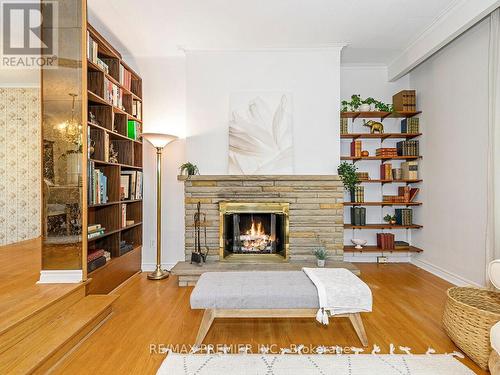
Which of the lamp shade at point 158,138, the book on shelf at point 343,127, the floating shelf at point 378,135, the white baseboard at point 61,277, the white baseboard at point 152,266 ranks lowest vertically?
the white baseboard at point 152,266

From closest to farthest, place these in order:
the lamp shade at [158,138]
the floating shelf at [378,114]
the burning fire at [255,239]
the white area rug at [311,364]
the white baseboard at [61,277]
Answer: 1. the white area rug at [311,364]
2. the white baseboard at [61,277]
3. the lamp shade at [158,138]
4. the burning fire at [255,239]
5. the floating shelf at [378,114]

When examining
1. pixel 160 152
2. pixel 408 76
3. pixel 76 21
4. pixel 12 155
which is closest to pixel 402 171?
pixel 408 76

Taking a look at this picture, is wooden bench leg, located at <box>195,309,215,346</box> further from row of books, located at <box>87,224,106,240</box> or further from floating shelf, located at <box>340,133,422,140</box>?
floating shelf, located at <box>340,133,422,140</box>

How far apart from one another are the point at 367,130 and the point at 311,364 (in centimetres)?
351

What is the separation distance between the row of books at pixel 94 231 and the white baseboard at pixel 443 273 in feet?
13.4

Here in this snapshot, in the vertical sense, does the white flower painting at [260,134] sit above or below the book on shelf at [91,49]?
below

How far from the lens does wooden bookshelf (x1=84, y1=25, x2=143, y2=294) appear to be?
3.00 meters

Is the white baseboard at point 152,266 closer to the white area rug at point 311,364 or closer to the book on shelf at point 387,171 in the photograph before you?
the white area rug at point 311,364

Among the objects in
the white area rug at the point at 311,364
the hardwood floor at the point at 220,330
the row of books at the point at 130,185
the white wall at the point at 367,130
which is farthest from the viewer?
the white wall at the point at 367,130

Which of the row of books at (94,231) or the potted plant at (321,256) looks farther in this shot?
the potted plant at (321,256)

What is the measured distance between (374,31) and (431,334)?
3217 millimetres

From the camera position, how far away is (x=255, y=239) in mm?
3842

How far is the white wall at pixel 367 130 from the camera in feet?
14.4

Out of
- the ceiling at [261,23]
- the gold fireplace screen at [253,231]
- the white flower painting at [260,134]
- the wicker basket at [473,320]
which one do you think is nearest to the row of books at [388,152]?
the ceiling at [261,23]
